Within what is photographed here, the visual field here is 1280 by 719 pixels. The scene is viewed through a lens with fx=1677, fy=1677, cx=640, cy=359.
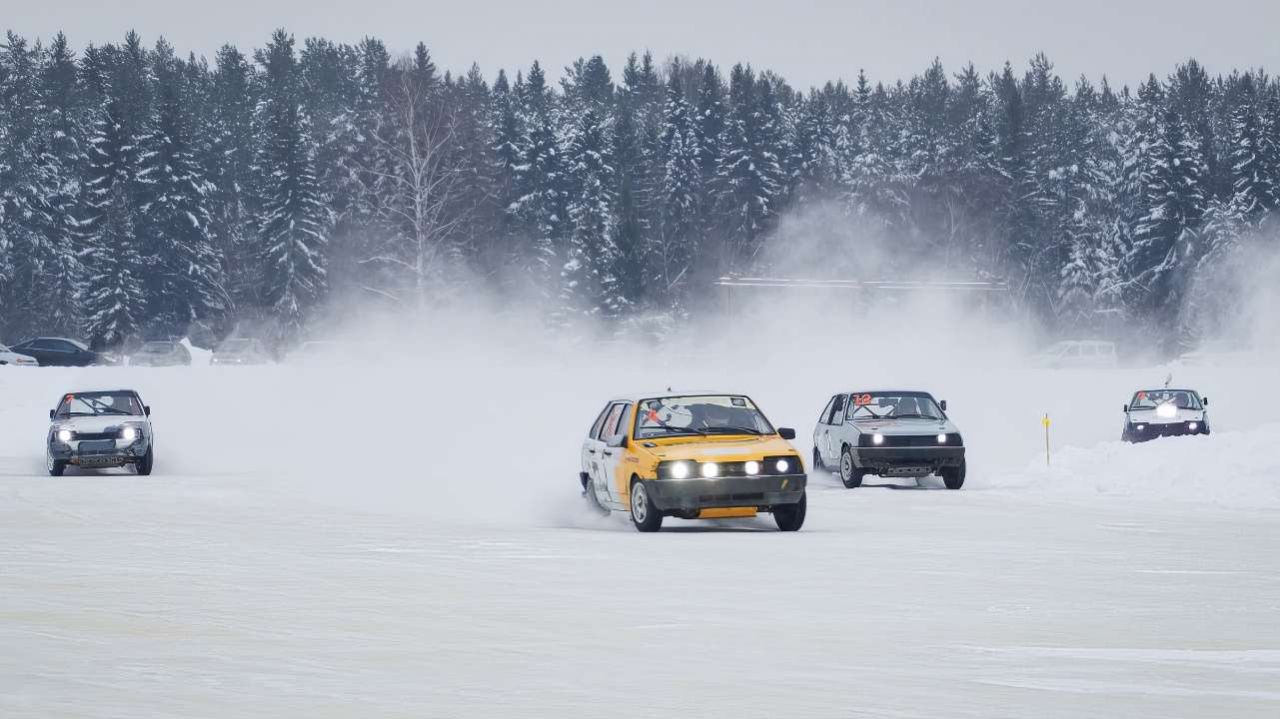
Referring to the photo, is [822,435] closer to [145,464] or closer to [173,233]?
[145,464]

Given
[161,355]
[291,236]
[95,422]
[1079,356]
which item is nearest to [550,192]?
[291,236]

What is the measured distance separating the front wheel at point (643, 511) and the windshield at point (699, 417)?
1.88ft

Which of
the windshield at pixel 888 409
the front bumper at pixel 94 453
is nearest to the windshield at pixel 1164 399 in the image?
the windshield at pixel 888 409

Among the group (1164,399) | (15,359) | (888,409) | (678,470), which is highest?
(15,359)

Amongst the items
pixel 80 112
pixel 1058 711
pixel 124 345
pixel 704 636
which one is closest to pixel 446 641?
pixel 704 636

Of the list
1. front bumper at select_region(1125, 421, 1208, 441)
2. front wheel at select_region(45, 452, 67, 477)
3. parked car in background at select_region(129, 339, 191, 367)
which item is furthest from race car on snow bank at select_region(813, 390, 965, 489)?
parked car in background at select_region(129, 339, 191, 367)

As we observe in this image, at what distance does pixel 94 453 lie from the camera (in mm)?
27250

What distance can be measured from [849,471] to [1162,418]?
444 inches

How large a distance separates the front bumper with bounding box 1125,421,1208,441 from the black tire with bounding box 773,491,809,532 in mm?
18012

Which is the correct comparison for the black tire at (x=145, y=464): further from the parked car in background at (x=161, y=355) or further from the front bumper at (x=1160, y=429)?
the parked car in background at (x=161, y=355)

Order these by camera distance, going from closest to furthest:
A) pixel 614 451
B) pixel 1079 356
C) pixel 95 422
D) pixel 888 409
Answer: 1. pixel 614 451
2. pixel 888 409
3. pixel 95 422
4. pixel 1079 356

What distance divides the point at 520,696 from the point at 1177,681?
3322mm

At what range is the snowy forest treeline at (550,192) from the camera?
3307 inches

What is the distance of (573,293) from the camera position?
280 feet
